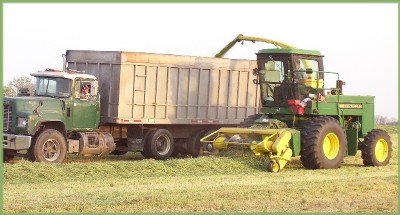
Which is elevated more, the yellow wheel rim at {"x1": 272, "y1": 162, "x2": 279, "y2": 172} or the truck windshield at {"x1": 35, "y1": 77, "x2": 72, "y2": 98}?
the truck windshield at {"x1": 35, "y1": 77, "x2": 72, "y2": 98}

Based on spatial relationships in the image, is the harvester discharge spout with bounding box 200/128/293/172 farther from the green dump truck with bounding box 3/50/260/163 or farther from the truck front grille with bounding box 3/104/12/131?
the truck front grille with bounding box 3/104/12/131

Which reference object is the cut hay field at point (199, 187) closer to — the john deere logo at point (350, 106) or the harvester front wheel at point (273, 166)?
the harvester front wheel at point (273, 166)

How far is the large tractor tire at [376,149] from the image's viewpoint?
22.6m

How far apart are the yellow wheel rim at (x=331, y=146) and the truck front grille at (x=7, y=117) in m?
8.11

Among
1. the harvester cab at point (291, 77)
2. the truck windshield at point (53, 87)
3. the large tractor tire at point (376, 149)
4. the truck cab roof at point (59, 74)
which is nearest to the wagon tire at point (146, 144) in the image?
the truck cab roof at point (59, 74)

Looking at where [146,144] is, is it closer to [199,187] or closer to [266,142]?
[266,142]

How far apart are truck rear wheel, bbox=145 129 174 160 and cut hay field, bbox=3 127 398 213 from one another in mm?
4026

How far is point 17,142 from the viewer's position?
21.6 m

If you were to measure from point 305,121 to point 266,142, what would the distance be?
2.30 metres

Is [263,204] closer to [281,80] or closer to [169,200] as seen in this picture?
[169,200]

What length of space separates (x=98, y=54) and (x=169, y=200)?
36.5 feet

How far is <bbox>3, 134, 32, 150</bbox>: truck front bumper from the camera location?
21641mm

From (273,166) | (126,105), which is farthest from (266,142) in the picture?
(126,105)

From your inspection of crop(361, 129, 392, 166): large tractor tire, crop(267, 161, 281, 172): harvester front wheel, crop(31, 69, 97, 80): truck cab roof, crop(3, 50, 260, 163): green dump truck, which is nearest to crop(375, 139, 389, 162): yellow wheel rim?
crop(361, 129, 392, 166): large tractor tire
